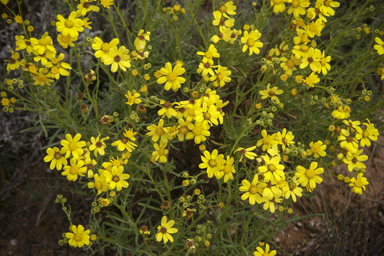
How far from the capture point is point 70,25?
2080 mm

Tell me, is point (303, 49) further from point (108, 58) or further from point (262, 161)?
point (108, 58)

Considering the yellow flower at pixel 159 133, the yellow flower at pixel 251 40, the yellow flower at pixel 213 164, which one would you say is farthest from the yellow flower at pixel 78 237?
the yellow flower at pixel 251 40

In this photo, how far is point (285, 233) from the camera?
342 centimetres

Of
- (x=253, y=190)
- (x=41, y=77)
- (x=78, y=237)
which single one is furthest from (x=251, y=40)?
(x=78, y=237)

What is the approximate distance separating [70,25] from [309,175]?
1811 millimetres

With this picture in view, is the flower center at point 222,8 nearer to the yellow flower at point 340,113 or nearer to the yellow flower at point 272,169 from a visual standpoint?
the yellow flower at point 340,113

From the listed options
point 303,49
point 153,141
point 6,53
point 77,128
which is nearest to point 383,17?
point 303,49

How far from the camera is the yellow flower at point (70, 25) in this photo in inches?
80.9

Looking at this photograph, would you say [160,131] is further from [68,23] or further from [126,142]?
[68,23]

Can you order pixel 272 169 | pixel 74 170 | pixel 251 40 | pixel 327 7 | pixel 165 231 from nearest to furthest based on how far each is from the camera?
pixel 272 169, pixel 74 170, pixel 165 231, pixel 251 40, pixel 327 7

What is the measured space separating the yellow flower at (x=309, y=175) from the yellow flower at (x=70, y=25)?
1674 mm

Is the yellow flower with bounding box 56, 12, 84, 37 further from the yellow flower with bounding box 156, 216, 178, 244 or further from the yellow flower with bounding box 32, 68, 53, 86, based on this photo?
the yellow flower with bounding box 156, 216, 178, 244

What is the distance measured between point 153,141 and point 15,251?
235 cm

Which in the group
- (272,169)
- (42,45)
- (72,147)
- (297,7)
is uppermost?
(297,7)
